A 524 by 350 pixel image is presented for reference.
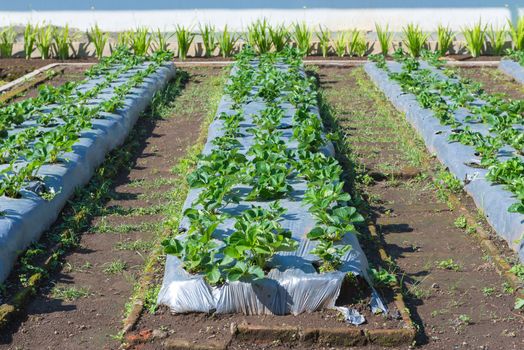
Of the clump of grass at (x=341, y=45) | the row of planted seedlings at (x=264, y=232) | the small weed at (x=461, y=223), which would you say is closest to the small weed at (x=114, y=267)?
the row of planted seedlings at (x=264, y=232)

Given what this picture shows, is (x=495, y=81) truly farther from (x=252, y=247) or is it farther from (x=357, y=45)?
(x=252, y=247)

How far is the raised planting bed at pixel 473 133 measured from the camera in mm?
5162

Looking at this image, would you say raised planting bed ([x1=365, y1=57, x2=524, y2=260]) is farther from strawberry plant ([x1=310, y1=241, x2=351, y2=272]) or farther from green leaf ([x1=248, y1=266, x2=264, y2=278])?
green leaf ([x1=248, y1=266, x2=264, y2=278])

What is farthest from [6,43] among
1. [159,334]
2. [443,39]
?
[159,334]

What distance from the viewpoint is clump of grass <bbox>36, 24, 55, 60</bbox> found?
39.5 ft

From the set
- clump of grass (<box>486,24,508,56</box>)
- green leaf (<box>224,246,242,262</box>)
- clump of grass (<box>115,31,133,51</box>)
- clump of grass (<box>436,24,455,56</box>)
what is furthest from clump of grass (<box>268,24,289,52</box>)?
green leaf (<box>224,246,242,262</box>)

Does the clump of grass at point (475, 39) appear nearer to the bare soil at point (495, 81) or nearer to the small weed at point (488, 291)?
the bare soil at point (495, 81)

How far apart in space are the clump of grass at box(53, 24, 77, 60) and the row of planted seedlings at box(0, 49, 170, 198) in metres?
2.18

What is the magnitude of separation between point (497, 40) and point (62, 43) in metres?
6.18

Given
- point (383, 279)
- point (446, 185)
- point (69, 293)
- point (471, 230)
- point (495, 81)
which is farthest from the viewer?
point (495, 81)

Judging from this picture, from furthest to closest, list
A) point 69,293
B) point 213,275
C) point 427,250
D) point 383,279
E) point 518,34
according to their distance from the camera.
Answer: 1. point 518,34
2. point 427,250
3. point 69,293
4. point 383,279
5. point 213,275

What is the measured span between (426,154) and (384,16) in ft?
20.4

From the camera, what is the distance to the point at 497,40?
11695 millimetres

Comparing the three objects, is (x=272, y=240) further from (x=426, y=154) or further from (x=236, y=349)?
(x=426, y=154)
